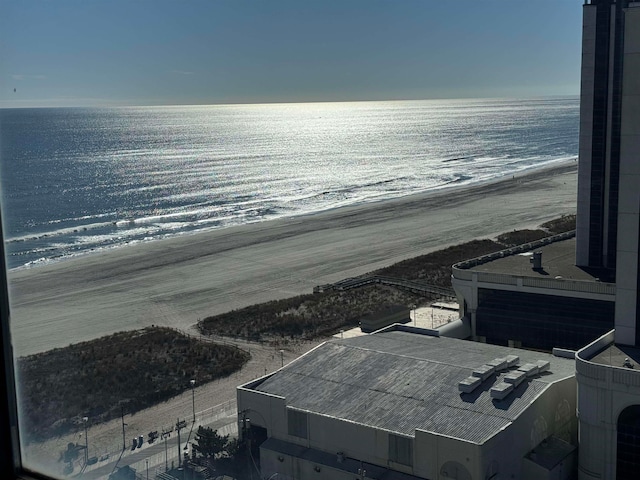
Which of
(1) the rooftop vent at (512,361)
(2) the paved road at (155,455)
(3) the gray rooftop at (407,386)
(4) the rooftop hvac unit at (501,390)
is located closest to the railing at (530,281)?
(3) the gray rooftop at (407,386)

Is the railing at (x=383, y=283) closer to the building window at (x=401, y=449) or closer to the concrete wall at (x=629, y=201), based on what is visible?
the concrete wall at (x=629, y=201)

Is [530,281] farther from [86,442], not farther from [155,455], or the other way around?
[86,442]

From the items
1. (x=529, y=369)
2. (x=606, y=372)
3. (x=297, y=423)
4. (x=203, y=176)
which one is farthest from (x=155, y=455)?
(x=203, y=176)

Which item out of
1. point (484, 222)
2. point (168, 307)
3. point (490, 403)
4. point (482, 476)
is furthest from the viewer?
point (484, 222)

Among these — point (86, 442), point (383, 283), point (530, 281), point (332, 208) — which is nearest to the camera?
point (86, 442)

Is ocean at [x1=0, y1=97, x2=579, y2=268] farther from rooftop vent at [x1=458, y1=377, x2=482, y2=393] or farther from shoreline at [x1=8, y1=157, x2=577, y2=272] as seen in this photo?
rooftop vent at [x1=458, y1=377, x2=482, y2=393]

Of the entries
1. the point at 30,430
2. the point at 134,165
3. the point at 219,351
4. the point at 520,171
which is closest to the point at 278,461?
the point at 219,351

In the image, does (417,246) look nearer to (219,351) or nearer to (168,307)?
(168,307)

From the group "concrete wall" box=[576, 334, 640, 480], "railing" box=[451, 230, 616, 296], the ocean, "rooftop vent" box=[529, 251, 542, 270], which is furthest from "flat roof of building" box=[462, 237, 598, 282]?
the ocean
